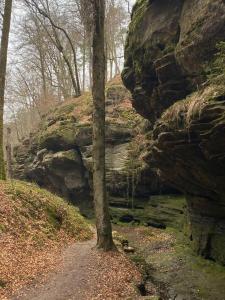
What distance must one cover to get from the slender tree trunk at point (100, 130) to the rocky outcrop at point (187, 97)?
2.39 metres

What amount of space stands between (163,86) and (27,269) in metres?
10.9

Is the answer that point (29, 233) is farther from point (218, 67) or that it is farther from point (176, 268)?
point (218, 67)

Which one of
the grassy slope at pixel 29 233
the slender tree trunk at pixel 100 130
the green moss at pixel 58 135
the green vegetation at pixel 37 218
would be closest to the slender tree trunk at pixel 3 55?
the green vegetation at pixel 37 218

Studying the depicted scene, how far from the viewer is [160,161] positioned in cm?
1728

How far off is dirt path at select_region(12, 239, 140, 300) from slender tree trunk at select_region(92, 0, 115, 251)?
33.5 inches

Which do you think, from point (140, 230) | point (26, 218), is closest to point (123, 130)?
point (140, 230)

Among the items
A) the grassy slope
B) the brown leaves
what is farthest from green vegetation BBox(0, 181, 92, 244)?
the brown leaves

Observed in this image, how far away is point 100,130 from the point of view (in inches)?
649

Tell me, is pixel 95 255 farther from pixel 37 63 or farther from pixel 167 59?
pixel 37 63

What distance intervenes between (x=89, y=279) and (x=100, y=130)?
20.7 ft

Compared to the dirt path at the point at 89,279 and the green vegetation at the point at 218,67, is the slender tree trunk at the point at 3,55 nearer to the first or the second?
the dirt path at the point at 89,279

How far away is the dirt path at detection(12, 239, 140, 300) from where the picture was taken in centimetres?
1118

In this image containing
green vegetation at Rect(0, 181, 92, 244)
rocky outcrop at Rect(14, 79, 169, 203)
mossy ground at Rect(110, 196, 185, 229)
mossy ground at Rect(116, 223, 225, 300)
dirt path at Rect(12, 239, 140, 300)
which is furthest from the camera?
rocky outcrop at Rect(14, 79, 169, 203)

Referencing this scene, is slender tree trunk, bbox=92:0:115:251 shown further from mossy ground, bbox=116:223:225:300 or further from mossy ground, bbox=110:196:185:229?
mossy ground, bbox=110:196:185:229
